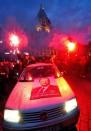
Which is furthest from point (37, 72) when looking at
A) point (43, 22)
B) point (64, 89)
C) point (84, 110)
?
point (43, 22)

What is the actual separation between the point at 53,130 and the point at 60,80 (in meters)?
2.41

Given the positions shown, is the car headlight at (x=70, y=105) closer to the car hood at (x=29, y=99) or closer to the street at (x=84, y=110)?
the car hood at (x=29, y=99)

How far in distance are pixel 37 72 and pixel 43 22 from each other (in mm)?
49328

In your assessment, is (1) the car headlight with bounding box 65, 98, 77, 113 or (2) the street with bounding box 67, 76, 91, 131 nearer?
(1) the car headlight with bounding box 65, 98, 77, 113

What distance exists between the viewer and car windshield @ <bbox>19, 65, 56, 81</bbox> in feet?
28.3

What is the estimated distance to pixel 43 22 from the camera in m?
A: 57.2

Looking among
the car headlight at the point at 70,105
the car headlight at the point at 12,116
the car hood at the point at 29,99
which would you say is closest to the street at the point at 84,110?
the car headlight at the point at 70,105

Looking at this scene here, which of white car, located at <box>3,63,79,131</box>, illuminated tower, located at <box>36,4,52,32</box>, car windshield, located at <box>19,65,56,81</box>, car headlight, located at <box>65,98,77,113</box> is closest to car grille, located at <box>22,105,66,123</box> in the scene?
white car, located at <box>3,63,79,131</box>

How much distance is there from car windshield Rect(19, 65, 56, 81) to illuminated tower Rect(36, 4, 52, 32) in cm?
4543

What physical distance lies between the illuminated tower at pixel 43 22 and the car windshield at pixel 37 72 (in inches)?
1788

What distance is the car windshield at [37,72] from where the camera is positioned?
28.3ft

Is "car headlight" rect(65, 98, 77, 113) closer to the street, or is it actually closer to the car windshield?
the street

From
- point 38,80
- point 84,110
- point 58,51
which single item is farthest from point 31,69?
point 58,51

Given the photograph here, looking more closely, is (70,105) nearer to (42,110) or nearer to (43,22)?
(42,110)
